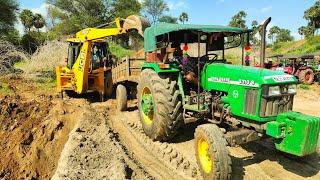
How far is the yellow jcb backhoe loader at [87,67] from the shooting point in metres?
12.4

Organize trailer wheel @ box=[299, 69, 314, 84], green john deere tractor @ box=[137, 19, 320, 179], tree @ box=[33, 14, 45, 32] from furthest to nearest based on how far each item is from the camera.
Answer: tree @ box=[33, 14, 45, 32], trailer wheel @ box=[299, 69, 314, 84], green john deere tractor @ box=[137, 19, 320, 179]

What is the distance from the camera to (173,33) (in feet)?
25.3

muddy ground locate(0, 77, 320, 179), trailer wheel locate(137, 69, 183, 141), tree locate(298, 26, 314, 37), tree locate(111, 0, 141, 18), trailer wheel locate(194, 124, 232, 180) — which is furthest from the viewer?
Result: tree locate(298, 26, 314, 37)

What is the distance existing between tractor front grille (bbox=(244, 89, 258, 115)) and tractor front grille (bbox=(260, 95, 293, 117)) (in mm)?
124

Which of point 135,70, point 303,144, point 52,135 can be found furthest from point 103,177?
point 135,70

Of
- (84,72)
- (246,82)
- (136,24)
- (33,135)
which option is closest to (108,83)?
(84,72)

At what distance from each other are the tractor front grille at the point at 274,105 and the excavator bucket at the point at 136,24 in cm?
476

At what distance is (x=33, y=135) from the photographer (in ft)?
31.5

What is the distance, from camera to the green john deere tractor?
582 centimetres

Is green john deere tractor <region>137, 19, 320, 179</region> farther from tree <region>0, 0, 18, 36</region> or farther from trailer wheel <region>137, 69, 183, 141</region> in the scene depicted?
tree <region>0, 0, 18, 36</region>

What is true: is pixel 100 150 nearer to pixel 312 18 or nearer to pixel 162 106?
pixel 162 106

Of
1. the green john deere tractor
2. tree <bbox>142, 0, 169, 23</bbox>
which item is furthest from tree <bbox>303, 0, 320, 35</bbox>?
the green john deere tractor

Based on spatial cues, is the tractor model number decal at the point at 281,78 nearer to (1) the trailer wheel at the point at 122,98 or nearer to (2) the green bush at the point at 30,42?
(1) the trailer wheel at the point at 122,98

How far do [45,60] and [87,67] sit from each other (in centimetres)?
933
